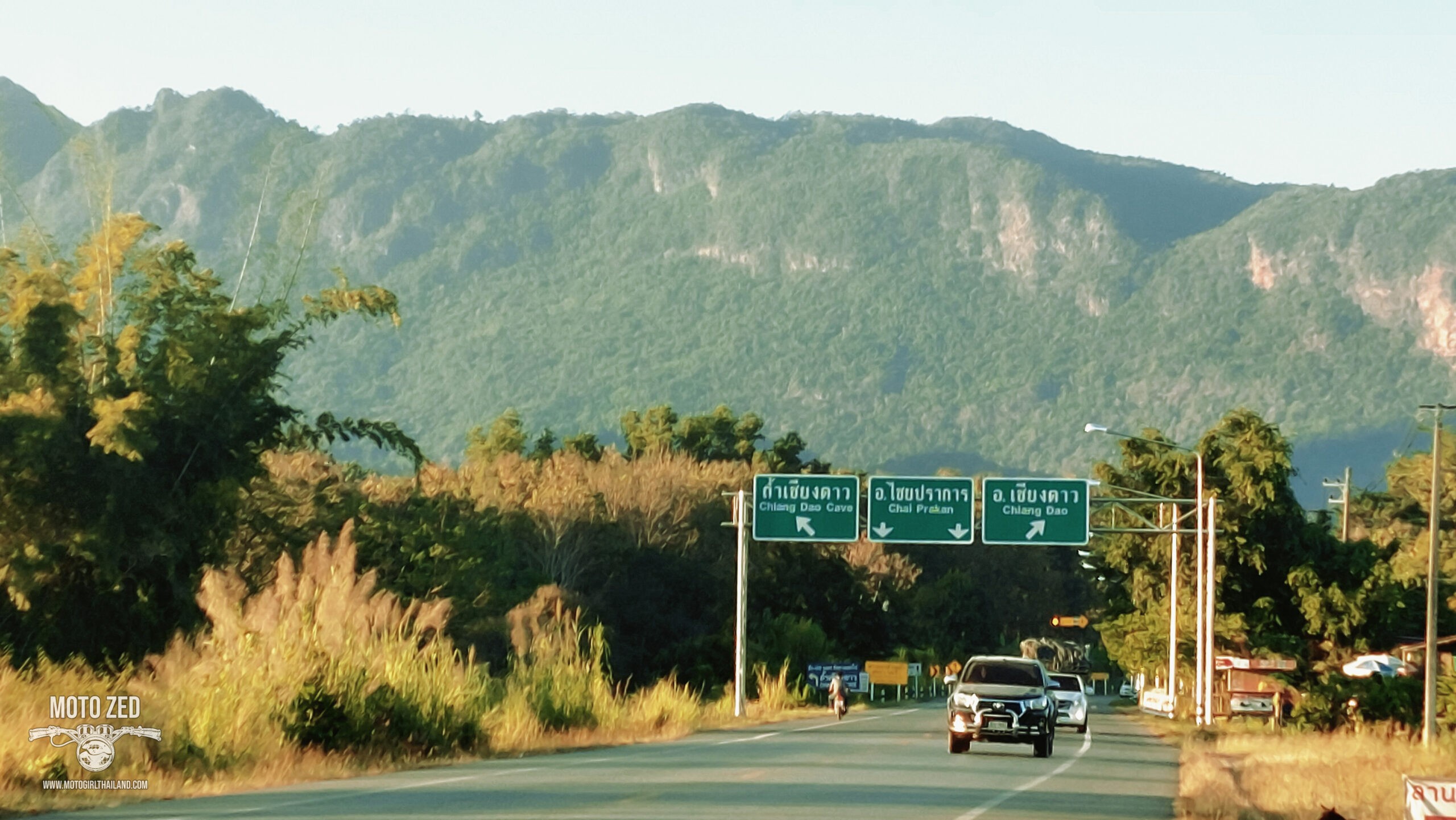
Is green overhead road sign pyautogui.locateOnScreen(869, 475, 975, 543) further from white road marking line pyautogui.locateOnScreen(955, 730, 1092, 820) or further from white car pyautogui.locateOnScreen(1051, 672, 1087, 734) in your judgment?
white road marking line pyautogui.locateOnScreen(955, 730, 1092, 820)

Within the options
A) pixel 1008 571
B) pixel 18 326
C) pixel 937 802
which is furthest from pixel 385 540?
pixel 1008 571

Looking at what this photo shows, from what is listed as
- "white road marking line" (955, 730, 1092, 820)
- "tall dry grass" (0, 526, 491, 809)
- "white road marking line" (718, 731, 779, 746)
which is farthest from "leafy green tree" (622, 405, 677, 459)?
"tall dry grass" (0, 526, 491, 809)

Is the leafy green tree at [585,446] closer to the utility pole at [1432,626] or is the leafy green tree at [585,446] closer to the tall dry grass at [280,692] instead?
the utility pole at [1432,626]

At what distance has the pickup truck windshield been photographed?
32.6m

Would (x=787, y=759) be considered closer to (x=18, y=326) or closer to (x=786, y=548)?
(x=18, y=326)

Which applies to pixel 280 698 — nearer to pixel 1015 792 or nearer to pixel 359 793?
A: pixel 359 793

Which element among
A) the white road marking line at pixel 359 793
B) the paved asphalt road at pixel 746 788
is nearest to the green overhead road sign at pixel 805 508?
the paved asphalt road at pixel 746 788

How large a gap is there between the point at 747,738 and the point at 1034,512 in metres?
15.6

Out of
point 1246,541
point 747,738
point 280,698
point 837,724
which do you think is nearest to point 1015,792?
point 280,698

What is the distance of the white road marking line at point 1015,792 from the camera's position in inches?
757

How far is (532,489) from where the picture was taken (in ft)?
261

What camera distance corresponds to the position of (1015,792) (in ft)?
→ 74.5

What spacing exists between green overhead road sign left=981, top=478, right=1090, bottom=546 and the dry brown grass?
336 inches

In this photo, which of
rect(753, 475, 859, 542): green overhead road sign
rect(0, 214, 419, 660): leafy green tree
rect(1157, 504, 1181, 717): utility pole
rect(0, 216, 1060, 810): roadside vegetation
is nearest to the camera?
rect(0, 216, 1060, 810): roadside vegetation
